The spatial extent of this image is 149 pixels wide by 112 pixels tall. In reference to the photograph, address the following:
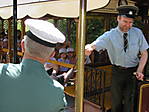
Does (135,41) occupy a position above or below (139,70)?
above

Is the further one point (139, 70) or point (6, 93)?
point (139, 70)

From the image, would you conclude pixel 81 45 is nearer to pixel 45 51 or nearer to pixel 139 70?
pixel 45 51

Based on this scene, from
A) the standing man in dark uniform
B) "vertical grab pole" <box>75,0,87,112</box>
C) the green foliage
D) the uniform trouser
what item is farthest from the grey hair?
the green foliage

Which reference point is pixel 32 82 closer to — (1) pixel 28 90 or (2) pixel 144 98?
(1) pixel 28 90

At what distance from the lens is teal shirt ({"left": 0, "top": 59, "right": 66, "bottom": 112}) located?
55.2 inches

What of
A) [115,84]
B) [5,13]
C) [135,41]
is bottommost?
[115,84]

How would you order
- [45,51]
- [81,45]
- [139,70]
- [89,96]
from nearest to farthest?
[45,51] < [81,45] < [139,70] < [89,96]

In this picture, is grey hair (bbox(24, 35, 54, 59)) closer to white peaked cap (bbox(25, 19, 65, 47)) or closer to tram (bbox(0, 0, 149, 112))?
white peaked cap (bbox(25, 19, 65, 47))

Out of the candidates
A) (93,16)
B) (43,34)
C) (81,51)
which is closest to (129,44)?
(81,51)

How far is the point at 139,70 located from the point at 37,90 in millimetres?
1930

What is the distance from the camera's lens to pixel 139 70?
121 inches

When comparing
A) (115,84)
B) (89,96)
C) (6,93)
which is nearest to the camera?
(6,93)

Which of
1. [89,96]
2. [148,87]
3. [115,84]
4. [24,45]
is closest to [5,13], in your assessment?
[89,96]

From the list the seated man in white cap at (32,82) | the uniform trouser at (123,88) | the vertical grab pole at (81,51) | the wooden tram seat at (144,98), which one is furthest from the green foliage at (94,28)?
the seated man in white cap at (32,82)
